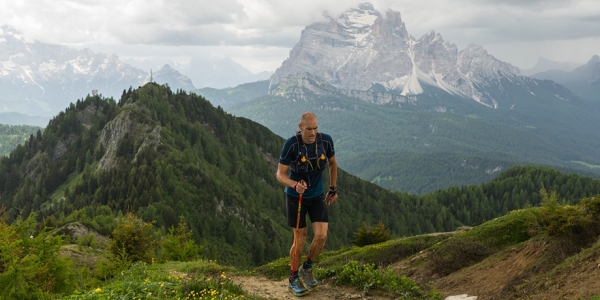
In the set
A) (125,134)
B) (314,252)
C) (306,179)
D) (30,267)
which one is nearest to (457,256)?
(314,252)

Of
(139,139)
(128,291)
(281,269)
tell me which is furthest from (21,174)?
(128,291)

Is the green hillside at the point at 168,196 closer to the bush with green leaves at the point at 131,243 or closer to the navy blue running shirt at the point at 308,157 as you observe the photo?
the bush with green leaves at the point at 131,243

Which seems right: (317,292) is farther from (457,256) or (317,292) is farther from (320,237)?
(457,256)

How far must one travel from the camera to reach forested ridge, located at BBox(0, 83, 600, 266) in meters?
87.8

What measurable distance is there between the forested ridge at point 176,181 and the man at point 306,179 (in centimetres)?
5067

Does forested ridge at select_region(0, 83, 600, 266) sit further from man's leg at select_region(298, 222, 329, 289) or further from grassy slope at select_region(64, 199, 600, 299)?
man's leg at select_region(298, 222, 329, 289)

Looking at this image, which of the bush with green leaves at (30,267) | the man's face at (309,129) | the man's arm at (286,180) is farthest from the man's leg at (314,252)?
the bush with green leaves at (30,267)

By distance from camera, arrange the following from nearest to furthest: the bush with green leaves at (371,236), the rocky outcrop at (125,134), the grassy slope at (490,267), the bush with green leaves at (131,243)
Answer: the grassy slope at (490,267) < the bush with green leaves at (131,243) < the bush with green leaves at (371,236) < the rocky outcrop at (125,134)

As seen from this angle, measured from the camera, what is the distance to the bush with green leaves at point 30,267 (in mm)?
15547

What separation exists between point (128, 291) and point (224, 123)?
151964 millimetres

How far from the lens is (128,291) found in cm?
1198

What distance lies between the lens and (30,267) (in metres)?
15.7

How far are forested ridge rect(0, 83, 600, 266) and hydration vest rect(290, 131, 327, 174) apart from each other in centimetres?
5174

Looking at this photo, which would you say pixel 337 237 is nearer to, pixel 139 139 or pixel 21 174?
pixel 139 139
